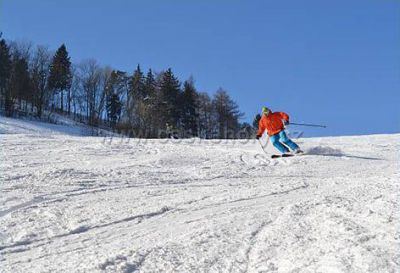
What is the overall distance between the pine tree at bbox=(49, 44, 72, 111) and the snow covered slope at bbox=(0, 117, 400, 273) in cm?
5692

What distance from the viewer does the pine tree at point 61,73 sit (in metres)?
64.2

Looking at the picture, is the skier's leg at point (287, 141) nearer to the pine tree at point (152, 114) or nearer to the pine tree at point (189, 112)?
the pine tree at point (152, 114)

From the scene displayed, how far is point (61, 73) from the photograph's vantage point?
65000 mm

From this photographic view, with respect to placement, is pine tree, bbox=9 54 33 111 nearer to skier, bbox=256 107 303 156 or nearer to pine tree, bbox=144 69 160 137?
pine tree, bbox=144 69 160 137

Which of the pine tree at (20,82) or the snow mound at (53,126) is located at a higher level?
the pine tree at (20,82)

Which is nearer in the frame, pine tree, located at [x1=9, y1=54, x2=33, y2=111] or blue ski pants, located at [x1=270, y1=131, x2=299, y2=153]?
blue ski pants, located at [x1=270, y1=131, x2=299, y2=153]

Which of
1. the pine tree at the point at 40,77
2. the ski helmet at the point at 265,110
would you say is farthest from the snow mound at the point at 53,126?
the ski helmet at the point at 265,110

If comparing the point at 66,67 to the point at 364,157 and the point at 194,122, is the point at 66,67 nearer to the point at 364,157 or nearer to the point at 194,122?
the point at 194,122

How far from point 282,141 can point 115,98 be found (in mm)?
58483

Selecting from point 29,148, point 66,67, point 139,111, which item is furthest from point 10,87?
point 29,148

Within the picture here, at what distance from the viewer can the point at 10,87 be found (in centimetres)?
5753

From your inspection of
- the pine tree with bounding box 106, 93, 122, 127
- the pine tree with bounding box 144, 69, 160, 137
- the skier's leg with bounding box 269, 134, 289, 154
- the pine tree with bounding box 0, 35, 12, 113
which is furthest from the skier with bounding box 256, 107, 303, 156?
the pine tree with bounding box 106, 93, 122, 127

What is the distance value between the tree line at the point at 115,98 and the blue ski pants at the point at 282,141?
116 feet

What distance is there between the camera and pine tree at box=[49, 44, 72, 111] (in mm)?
64244
